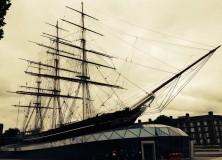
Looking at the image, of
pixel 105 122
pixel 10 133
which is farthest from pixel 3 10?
pixel 10 133

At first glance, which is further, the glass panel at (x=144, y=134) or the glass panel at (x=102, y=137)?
the glass panel at (x=102, y=137)

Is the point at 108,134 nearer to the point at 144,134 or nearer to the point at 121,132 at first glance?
the point at 121,132

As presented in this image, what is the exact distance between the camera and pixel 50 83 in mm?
63344

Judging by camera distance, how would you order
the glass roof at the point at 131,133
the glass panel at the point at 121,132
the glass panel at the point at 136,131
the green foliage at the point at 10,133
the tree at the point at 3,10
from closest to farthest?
the tree at the point at 3,10
the glass panel at the point at 136,131
the glass roof at the point at 131,133
the glass panel at the point at 121,132
the green foliage at the point at 10,133

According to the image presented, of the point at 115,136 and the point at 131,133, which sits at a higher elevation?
the point at 131,133

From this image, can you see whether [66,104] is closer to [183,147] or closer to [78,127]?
[78,127]

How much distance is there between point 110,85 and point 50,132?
13846 mm

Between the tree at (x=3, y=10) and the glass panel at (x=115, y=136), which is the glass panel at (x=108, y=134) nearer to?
the glass panel at (x=115, y=136)

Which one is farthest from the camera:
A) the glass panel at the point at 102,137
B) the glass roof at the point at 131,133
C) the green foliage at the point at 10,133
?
the green foliage at the point at 10,133

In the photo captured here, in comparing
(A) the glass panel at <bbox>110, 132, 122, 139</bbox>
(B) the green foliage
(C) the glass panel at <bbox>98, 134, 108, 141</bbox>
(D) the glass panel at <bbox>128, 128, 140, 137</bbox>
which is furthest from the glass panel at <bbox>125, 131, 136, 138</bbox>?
(B) the green foliage

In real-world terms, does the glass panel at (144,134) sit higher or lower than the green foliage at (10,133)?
lower

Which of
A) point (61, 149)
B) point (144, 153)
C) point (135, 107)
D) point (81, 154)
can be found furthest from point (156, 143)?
point (61, 149)

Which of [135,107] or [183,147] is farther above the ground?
[135,107]

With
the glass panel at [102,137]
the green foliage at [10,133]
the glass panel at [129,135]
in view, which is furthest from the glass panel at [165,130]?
the green foliage at [10,133]
